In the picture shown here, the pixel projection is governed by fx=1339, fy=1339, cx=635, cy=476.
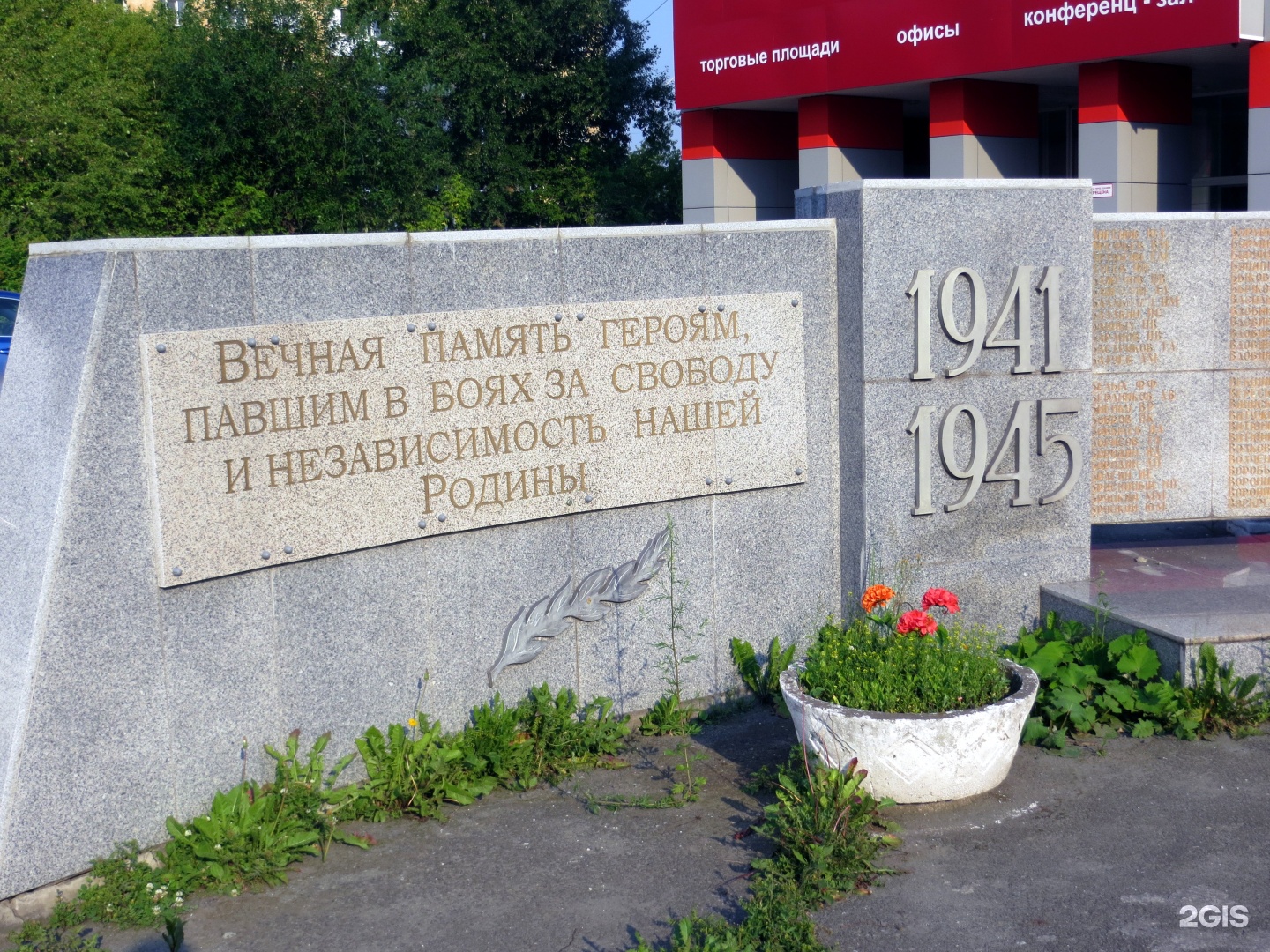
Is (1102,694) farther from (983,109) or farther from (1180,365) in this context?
(983,109)

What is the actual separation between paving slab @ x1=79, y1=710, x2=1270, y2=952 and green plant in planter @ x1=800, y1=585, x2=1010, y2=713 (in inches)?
16.3

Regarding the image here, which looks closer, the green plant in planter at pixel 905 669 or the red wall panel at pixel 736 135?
the green plant in planter at pixel 905 669

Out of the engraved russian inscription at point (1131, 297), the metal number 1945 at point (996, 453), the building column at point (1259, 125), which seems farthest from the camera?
the building column at point (1259, 125)

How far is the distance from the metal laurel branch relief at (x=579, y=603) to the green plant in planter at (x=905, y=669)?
0.94 m

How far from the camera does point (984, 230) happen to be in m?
6.30

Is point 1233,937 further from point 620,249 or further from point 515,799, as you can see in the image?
point 620,249

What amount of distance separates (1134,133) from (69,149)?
16040 mm

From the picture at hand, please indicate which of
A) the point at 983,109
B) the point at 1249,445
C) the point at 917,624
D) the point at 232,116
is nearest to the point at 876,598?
the point at 917,624

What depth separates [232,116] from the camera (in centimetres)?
2086

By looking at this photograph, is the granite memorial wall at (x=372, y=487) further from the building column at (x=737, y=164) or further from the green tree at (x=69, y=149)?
the green tree at (x=69, y=149)

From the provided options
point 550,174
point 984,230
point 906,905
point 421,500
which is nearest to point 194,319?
point 421,500

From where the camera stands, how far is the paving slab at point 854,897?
13.5 feet

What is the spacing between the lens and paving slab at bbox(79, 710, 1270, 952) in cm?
413

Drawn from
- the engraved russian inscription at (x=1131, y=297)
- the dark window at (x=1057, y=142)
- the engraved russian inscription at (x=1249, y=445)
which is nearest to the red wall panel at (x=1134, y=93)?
the dark window at (x=1057, y=142)
